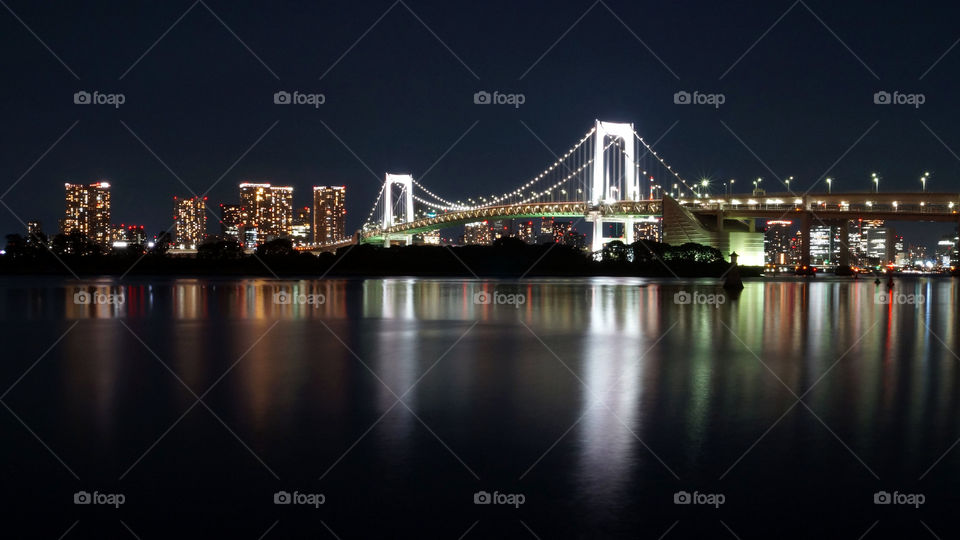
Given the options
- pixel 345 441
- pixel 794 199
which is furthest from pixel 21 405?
pixel 794 199

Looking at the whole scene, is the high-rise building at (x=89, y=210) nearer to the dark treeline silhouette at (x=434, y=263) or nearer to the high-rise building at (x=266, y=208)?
the high-rise building at (x=266, y=208)

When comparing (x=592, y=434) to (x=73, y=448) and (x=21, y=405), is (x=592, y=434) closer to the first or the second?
(x=73, y=448)

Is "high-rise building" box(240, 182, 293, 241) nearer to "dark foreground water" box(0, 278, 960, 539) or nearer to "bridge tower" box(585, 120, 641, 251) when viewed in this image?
"bridge tower" box(585, 120, 641, 251)

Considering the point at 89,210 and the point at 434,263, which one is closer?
the point at 434,263

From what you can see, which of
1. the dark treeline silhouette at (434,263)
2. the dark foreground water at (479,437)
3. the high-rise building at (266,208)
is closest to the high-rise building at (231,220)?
the high-rise building at (266,208)

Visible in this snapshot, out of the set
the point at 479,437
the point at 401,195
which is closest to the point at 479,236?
the point at 401,195

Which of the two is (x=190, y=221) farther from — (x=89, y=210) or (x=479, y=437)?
(x=479, y=437)

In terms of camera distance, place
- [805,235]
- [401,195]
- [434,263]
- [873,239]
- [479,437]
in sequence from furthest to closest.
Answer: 1. [873,239]
2. [401,195]
3. [805,235]
4. [434,263]
5. [479,437]
